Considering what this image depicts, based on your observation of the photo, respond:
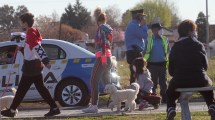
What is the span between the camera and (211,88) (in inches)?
314

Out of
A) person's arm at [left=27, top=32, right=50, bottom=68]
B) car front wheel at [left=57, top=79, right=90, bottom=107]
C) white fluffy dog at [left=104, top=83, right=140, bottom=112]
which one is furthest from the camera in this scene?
car front wheel at [left=57, top=79, right=90, bottom=107]

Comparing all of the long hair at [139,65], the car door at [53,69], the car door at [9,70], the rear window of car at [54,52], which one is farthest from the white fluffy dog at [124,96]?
the car door at [9,70]

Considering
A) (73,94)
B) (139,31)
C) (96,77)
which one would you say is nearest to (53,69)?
(73,94)

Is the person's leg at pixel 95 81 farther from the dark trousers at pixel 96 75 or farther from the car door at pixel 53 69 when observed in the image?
the car door at pixel 53 69

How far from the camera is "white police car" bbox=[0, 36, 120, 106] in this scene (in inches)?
549

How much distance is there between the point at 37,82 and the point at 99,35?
1667mm

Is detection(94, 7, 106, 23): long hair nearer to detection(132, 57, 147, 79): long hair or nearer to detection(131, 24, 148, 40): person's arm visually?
detection(132, 57, 147, 79): long hair

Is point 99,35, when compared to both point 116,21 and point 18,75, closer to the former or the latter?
point 18,75

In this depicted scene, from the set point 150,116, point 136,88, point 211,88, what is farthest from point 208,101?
point 136,88

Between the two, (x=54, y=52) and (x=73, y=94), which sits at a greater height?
(x=54, y=52)

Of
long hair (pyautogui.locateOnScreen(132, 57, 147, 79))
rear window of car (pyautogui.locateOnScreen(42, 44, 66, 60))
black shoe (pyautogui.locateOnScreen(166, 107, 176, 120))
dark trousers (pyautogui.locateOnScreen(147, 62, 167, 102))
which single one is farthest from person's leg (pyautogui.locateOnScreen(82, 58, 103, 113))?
rear window of car (pyautogui.locateOnScreen(42, 44, 66, 60))

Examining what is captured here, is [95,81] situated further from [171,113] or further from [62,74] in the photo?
[171,113]

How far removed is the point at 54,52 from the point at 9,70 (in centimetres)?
116

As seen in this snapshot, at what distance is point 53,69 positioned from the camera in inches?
554
